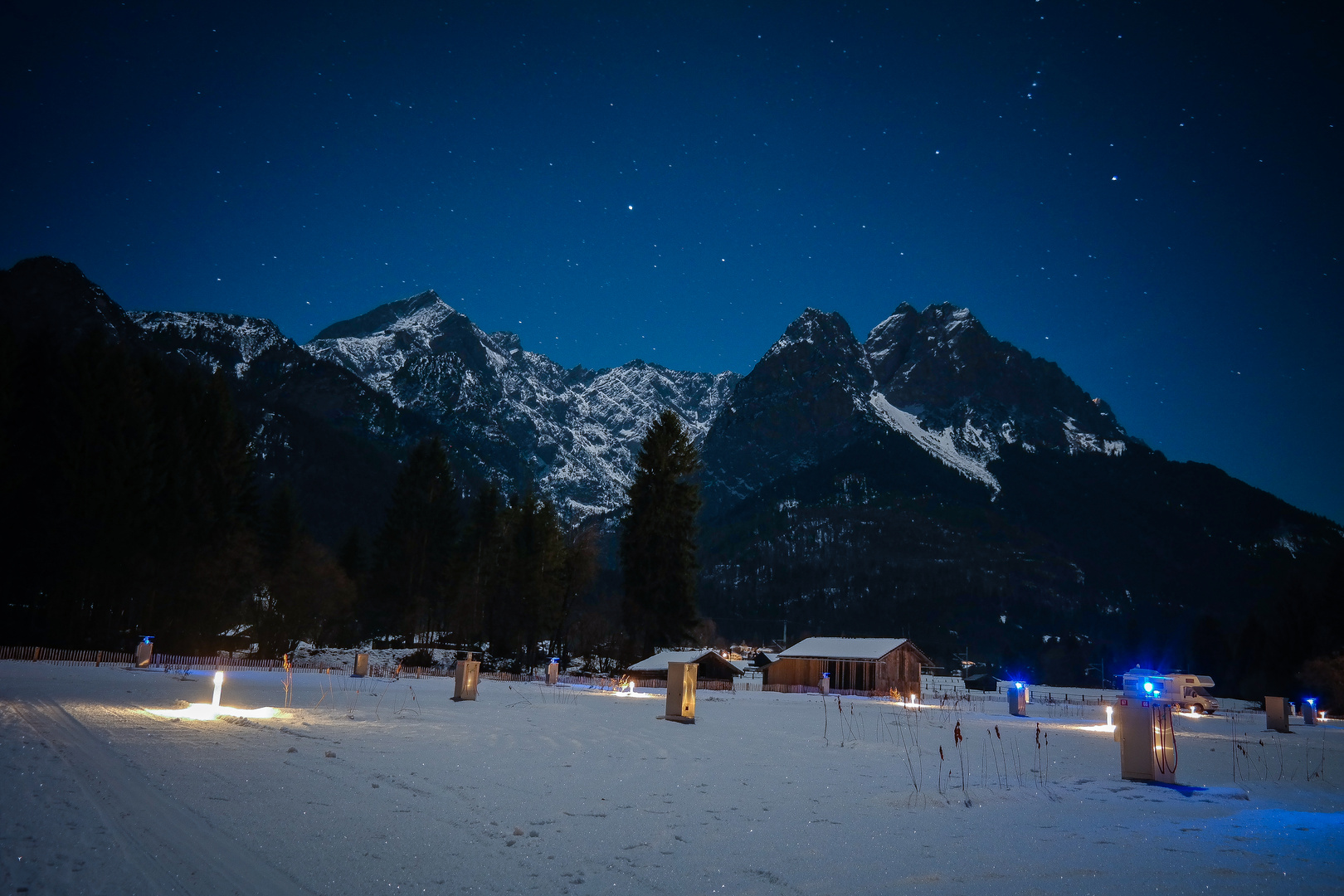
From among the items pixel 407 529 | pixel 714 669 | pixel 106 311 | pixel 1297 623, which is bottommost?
pixel 714 669

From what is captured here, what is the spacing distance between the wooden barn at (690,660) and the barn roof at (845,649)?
16.0 ft

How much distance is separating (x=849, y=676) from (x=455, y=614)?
1374 inches

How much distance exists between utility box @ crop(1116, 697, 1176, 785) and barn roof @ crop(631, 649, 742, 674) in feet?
105

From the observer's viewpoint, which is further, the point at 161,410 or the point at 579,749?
the point at 161,410

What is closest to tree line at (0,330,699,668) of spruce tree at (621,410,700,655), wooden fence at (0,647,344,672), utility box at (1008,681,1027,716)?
spruce tree at (621,410,700,655)

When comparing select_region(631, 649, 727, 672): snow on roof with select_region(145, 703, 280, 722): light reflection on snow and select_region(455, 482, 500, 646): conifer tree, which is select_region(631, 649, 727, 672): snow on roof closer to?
select_region(455, 482, 500, 646): conifer tree

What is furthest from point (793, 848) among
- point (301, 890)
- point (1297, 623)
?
point (1297, 623)

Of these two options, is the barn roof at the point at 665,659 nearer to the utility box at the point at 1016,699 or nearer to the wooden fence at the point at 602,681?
the wooden fence at the point at 602,681

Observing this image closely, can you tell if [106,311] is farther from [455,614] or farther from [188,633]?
[188,633]

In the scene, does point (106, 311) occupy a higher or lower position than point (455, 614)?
higher

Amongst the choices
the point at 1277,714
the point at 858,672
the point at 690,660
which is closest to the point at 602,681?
→ the point at 690,660

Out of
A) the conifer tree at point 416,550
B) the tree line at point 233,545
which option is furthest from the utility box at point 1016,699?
the conifer tree at point 416,550

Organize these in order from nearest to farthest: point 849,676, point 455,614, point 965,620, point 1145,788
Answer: point 1145,788, point 849,676, point 455,614, point 965,620

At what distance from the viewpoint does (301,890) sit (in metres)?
4.03
